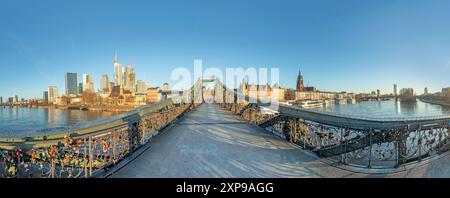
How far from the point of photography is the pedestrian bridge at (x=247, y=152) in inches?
105

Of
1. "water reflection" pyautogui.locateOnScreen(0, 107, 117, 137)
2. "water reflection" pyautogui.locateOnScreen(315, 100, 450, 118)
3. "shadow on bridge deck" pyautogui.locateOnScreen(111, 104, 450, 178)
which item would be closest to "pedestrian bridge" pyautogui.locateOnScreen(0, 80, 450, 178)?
"shadow on bridge deck" pyautogui.locateOnScreen(111, 104, 450, 178)

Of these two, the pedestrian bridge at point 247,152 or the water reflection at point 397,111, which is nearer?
the pedestrian bridge at point 247,152

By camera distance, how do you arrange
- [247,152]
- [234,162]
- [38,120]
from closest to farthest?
[234,162], [247,152], [38,120]

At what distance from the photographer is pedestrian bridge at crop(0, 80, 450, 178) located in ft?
8.75

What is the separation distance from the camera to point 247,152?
406cm

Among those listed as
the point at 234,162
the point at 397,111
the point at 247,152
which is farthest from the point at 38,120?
the point at 397,111

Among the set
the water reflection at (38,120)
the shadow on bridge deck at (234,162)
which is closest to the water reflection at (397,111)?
the shadow on bridge deck at (234,162)

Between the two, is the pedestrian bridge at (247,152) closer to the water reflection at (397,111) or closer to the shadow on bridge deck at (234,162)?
the shadow on bridge deck at (234,162)

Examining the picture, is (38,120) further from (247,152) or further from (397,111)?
(397,111)


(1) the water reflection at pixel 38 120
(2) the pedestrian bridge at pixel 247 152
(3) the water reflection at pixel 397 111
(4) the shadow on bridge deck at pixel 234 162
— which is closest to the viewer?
(2) the pedestrian bridge at pixel 247 152

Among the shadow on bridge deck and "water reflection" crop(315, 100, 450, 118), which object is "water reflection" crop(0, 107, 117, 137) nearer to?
the shadow on bridge deck
